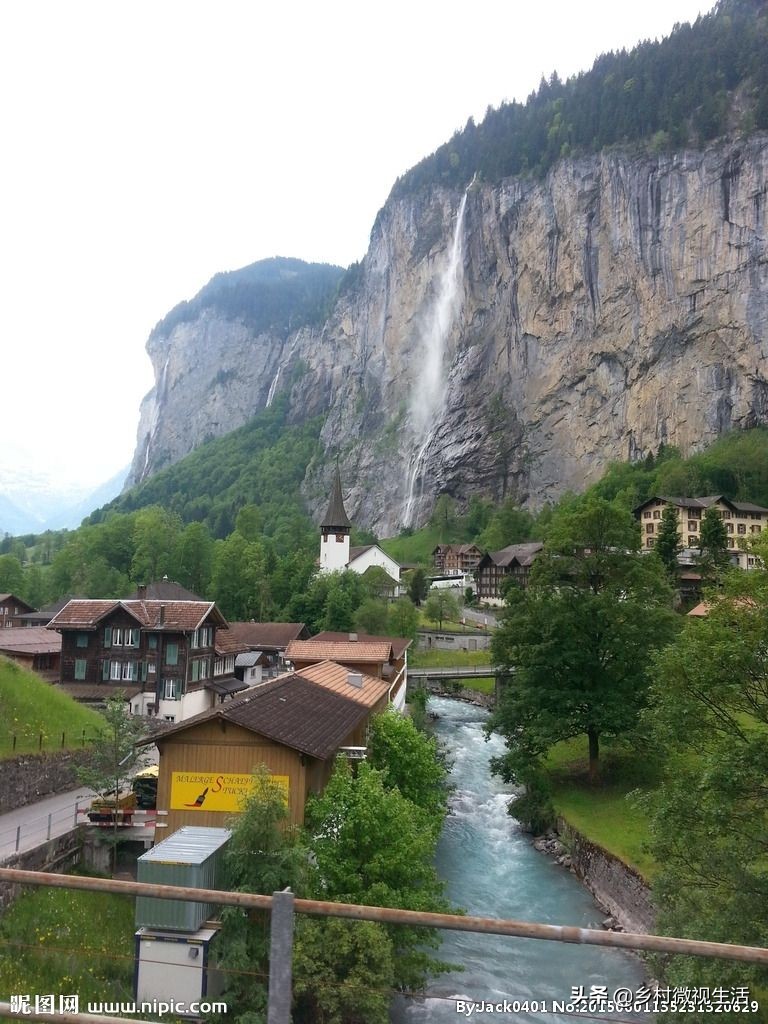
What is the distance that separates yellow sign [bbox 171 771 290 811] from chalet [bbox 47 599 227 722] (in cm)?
2287

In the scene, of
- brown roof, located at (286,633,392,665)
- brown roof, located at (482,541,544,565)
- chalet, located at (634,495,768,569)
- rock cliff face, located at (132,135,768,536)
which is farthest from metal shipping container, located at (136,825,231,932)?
rock cliff face, located at (132,135,768,536)

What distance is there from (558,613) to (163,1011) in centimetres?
2079

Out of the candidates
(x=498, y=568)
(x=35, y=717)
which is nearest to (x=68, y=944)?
(x=35, y=717)

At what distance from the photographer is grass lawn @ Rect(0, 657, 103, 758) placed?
75.4 ft

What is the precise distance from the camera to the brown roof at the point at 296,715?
16.3 meters

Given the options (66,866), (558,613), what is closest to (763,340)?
(558,613)

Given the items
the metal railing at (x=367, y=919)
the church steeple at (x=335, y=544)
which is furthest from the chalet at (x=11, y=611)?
the metal railing at (x=367, y=919)

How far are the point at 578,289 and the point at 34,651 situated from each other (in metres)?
98.6

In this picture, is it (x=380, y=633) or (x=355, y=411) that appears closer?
(x=380, y=633)

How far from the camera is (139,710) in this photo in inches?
1521

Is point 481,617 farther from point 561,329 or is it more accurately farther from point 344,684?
point 561,329

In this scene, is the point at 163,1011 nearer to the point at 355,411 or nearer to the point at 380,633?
the point at 380,633

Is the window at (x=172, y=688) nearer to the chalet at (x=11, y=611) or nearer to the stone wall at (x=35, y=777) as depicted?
the stone wall at (x=35, y=777)

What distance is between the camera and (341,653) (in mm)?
32375
